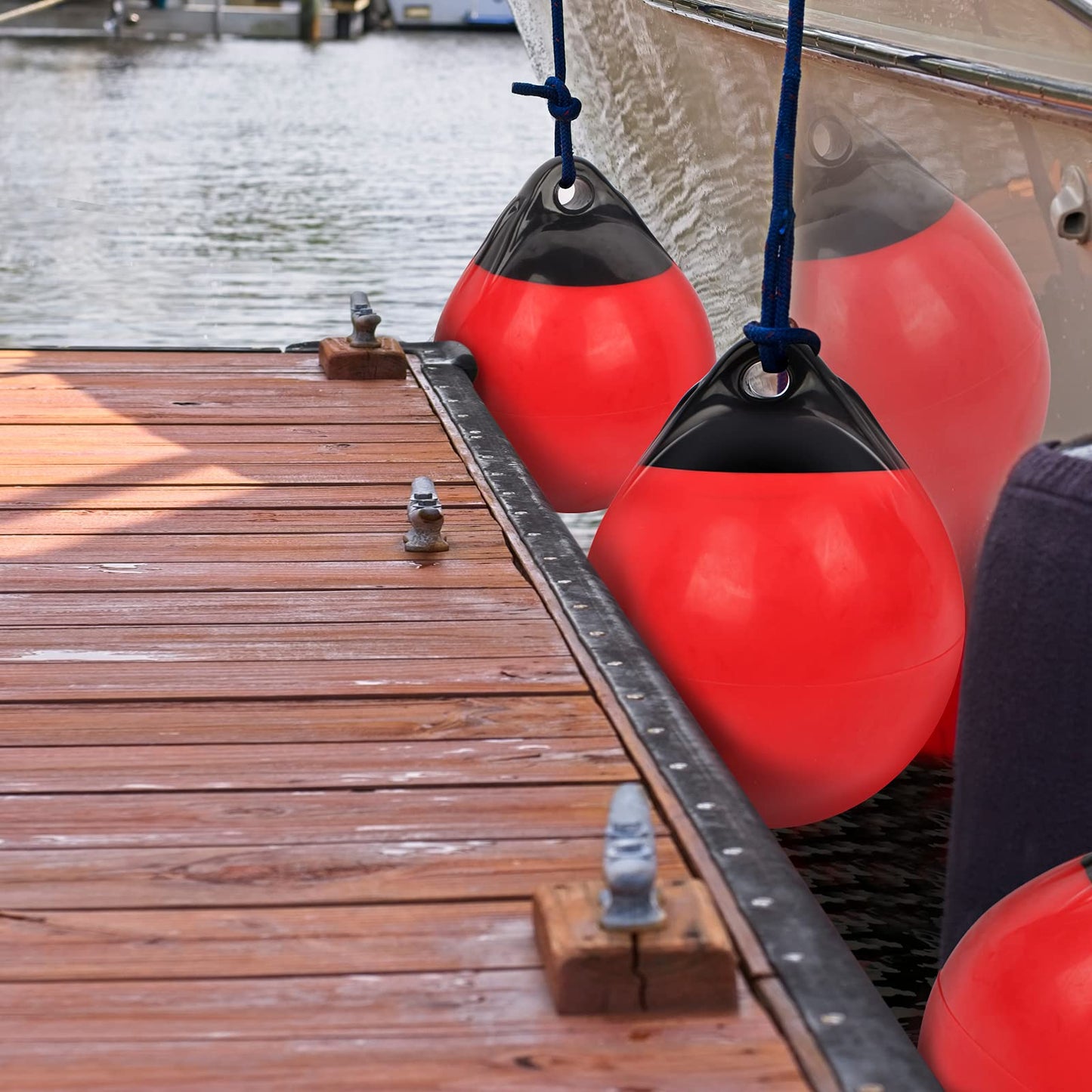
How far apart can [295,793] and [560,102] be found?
232 cm

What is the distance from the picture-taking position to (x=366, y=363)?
364 cm

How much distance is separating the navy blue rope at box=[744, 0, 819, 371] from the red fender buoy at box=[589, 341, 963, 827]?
0.03m

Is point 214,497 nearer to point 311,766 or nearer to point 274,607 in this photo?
point 274,607

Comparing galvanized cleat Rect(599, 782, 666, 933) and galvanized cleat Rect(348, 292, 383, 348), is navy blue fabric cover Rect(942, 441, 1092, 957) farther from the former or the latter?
galvanized cleat Rect(348, 292, 383, 348)

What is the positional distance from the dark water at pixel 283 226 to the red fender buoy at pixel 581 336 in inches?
37.4

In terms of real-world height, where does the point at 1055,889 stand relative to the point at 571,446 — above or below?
above

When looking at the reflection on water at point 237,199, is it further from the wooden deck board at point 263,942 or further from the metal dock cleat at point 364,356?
the wooden deck board at point 263,942

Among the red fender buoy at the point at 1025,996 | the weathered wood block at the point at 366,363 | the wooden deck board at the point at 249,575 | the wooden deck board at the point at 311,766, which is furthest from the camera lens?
the weathered wood block at the point at 366,363

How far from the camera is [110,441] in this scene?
306cm

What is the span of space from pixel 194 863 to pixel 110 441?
1.67 m

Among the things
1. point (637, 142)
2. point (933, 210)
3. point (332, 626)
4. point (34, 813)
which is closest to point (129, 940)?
point (34, 813)

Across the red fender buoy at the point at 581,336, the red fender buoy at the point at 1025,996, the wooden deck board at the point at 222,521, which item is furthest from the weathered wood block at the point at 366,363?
the red fender buoy at the point at 1025,996

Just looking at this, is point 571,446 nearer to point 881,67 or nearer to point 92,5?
point 881,67

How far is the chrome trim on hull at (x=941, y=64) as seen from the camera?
7.85 feet
